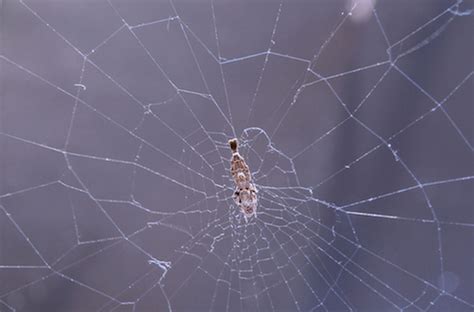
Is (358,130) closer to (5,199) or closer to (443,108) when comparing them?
(443,108)

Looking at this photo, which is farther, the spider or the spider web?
the spider web

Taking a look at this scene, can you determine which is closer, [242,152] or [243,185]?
[243,185]

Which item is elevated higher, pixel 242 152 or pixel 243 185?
pixel 242 152

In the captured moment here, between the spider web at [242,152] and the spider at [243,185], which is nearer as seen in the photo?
the spider at [243,185]
